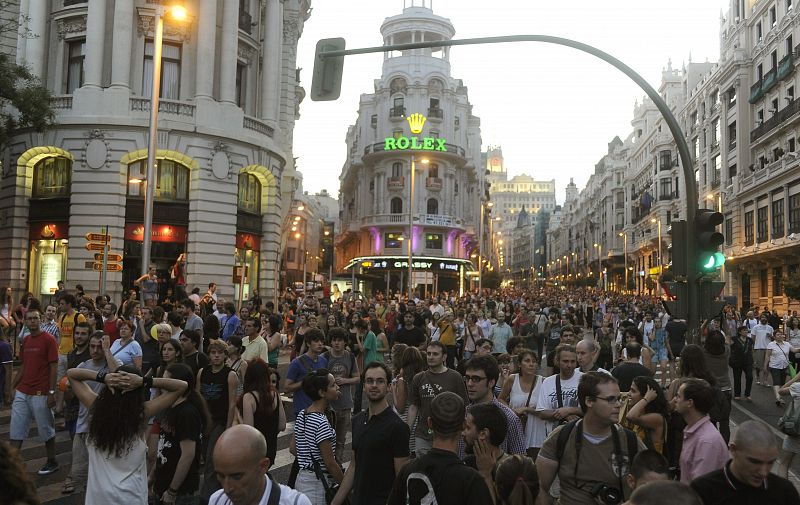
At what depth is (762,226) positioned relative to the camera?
4384cm

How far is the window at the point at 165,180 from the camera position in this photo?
2866cm

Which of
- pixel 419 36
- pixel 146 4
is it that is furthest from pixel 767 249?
pixel 419 36

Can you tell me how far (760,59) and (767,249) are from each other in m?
13.2

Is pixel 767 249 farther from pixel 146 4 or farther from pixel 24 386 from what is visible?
pixel 24 386

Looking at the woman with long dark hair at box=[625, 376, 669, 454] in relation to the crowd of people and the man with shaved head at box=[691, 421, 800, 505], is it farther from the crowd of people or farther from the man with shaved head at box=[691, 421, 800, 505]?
the man with shaved head at box=[691, 421, 800, 505]

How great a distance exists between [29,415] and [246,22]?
26.5 metres

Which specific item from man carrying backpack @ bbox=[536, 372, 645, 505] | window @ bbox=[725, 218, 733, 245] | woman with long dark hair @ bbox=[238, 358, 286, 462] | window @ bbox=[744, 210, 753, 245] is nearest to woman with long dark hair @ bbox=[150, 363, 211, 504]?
woman with long dark hair @ bbox=[238, 358, 286, 462]

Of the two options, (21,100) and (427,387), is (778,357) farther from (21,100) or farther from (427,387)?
(21,100)

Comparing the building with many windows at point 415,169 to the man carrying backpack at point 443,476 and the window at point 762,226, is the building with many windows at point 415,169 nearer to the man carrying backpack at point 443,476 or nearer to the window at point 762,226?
the window at point 762,226

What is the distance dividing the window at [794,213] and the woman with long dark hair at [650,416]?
37540 millimetres

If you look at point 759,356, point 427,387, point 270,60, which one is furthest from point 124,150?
point 427,387

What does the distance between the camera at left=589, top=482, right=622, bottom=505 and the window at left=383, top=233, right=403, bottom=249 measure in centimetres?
6218

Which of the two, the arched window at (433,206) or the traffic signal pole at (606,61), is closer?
the traffic signal pole at (606,61)

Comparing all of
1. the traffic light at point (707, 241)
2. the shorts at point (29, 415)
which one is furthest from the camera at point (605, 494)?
the shorts at point (29, 415)
